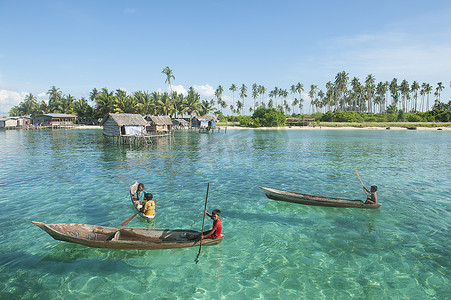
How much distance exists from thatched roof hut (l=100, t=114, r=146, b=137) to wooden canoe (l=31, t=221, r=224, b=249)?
37179 mm

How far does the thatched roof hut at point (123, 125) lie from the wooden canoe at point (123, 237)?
37.2 metres

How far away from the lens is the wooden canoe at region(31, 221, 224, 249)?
8461 millimetres

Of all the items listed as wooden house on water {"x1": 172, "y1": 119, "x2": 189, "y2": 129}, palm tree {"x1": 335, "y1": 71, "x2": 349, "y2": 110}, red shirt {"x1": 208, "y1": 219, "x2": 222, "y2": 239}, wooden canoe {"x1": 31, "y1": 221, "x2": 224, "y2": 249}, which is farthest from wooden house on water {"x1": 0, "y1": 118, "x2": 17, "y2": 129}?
palm tree {"x1": 335, "y1": 71, "x2": 349, "y2": 110}

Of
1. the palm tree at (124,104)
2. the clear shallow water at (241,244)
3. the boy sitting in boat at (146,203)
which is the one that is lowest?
the clear shallow water at (241,244)

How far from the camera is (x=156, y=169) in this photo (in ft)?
78.1

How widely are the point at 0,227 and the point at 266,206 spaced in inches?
500

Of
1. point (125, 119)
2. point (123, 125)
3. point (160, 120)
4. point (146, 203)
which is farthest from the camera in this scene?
point (160, 120)

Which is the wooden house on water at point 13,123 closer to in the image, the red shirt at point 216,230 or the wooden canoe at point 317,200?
the wooden canoe at point 317,200

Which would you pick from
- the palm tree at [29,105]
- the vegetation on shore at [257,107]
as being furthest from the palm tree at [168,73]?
the palm tree at [29,105]

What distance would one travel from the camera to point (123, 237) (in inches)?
356

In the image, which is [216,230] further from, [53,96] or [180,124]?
[53,96]

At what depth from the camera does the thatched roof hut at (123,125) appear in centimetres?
4388

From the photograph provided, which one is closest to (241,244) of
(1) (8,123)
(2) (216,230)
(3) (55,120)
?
(2) (216,230)

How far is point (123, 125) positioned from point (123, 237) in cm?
3842
